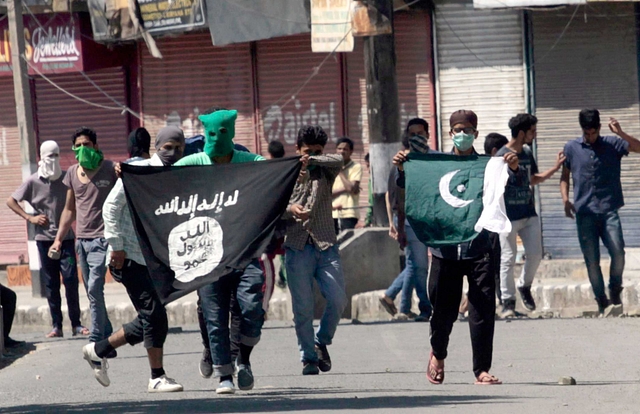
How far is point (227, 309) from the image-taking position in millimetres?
8344

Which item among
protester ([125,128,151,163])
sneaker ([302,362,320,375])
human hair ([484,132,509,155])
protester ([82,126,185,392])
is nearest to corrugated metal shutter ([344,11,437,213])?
human hair ([484,132,509,155])

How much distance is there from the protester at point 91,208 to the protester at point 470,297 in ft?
11.4

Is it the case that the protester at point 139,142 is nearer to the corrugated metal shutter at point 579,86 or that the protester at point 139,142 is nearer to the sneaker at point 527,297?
the sneaker at point 527,297

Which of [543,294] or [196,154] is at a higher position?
[196,154]

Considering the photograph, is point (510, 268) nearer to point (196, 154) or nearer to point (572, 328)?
point (572, 328)

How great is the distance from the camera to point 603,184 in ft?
40.9

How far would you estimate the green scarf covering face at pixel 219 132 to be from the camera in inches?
328

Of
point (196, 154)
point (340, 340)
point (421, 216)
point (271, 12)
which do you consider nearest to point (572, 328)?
point (340, 340)

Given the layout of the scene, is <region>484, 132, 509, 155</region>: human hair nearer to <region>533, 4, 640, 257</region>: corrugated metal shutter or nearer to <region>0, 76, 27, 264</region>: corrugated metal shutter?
<region>533, 4, 640, 257</region>: corrugated metal shutter

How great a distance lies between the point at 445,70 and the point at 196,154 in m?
8.80

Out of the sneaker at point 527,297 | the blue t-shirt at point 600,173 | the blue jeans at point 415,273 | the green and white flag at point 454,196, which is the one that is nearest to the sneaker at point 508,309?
the sneaker at point 527,297

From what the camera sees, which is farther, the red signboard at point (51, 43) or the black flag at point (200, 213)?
the red signboard at point (51, 43)

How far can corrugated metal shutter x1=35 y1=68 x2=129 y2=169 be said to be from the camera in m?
18.8

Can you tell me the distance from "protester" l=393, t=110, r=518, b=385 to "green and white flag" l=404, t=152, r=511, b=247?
0.29ft
